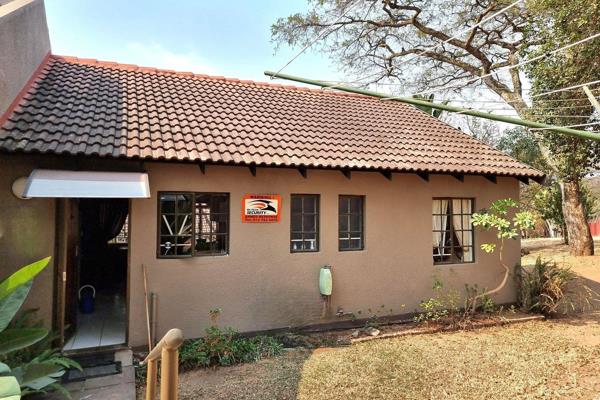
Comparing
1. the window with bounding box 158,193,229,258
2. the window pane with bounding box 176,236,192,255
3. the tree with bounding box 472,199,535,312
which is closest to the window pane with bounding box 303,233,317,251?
the window with bounding box 158,193,229,258

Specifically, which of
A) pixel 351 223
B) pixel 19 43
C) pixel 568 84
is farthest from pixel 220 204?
pixel 568 84

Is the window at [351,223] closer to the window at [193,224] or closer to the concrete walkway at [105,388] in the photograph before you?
the window at [193,224]

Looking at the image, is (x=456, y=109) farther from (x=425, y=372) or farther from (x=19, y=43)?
(x=19, y=43)

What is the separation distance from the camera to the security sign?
33.4 ft

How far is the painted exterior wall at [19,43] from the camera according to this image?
27.8ft

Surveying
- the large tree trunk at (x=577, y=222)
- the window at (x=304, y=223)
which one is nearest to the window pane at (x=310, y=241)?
the window at (x=304, y=223)

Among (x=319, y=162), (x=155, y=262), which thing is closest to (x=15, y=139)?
(x=155, y=262)

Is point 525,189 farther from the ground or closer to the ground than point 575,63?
closer to the ground

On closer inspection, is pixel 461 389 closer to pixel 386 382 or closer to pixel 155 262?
pixel 386 382

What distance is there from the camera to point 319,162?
10.3m

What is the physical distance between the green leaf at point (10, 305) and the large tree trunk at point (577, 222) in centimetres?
2629

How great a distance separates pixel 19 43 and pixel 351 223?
1038cm

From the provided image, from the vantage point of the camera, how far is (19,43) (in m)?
9.62

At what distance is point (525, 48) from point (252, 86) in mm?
13797
